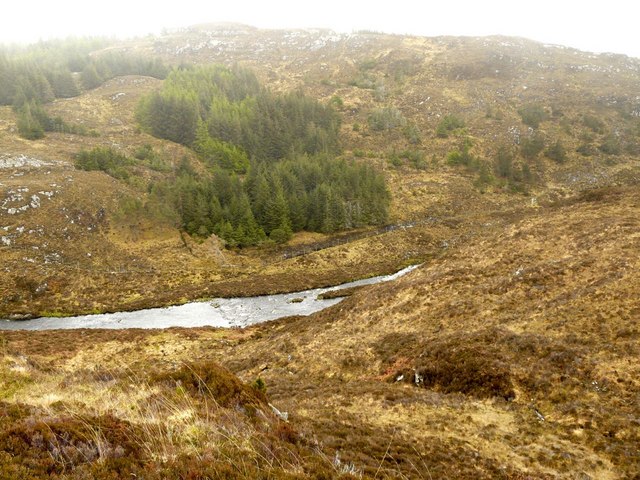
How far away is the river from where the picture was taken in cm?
4772

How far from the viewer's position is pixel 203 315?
5019cm

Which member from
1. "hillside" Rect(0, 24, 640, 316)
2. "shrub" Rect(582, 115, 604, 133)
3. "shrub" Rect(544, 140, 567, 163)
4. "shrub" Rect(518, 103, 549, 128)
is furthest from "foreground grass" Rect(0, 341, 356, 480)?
"shrub" Rect(582, 115, 604, 133)

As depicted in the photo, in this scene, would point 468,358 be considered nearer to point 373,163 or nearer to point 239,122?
point 373,163

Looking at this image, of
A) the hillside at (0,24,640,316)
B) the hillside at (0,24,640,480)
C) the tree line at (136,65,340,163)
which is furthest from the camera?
the tree line at (136,65,340,163)

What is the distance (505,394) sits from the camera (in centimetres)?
1895

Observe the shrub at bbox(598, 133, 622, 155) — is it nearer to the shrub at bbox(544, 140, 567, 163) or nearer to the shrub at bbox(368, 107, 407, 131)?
the shrub at bbox(544, 140, 567, 163)

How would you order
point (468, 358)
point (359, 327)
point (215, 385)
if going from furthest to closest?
point (359, 327) < point (468, 358) < point (215, 385)

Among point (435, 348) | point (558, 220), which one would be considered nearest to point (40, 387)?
point (435, 348)

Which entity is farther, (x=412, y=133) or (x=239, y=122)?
(x=412, y=133)

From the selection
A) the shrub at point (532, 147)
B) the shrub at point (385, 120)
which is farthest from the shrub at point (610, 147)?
the shrub at point (385, 120)

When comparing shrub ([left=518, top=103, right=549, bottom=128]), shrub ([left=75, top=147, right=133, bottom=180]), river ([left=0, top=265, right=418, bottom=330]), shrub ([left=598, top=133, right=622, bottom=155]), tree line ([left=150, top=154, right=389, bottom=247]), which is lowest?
river ([left=0, top=265, right=418, bottom=330])

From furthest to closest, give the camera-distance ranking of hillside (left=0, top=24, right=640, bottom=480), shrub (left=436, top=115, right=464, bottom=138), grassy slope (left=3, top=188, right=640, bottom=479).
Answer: shrub (left=436, top=115, right=464, bottom=138) < grassy slope (left=3, top=188, right=640, bottom=479) < hillside (left=0, top=24, right=640, bottom=480)

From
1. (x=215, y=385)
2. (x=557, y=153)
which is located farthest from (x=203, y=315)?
(x=557, y=153)

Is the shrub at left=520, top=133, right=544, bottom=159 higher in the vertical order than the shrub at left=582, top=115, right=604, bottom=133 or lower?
lower
